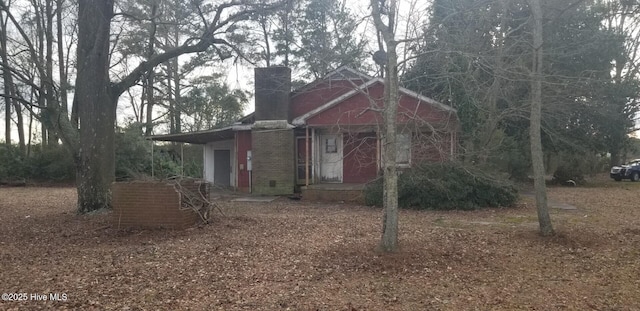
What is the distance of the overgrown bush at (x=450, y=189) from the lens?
12.0m

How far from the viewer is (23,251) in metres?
6.85

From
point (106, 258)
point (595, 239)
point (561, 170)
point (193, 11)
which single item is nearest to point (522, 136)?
point (561, 170)

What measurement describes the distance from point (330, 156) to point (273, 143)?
2.40 metres

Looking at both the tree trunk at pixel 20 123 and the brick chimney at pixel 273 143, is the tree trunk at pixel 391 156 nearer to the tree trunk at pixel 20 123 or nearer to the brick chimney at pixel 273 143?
the brick chimney at pixel 273 143

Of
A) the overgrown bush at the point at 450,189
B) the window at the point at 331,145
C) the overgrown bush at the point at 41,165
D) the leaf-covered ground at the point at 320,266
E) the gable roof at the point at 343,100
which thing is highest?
the gable roof at the point at 343,100

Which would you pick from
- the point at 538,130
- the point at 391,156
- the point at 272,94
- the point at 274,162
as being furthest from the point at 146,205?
the point at 272,94

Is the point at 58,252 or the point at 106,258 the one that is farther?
the point at 58,252

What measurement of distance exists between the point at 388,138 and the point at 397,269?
5.98 ft

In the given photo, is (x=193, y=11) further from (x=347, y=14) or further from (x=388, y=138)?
(x=388, y=138)

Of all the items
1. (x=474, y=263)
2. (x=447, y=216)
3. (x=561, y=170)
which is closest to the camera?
(x=474, y=263)

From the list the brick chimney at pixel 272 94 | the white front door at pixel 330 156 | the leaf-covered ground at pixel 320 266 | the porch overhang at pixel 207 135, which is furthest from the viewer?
the porch overhang at pixel 207 135

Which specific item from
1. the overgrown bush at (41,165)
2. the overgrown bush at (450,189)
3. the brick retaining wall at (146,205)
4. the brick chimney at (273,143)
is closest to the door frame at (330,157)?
the brick chimney at (273,143)

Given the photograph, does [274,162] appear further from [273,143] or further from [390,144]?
[390,144]

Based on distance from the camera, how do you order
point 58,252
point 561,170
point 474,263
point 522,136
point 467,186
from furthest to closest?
point 561,170, point 522,136, point 467,186, point 58,252, point 474,263
